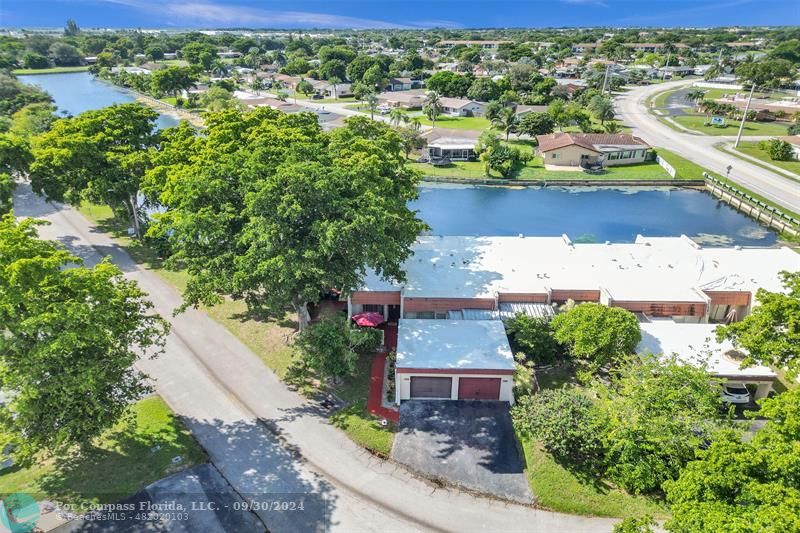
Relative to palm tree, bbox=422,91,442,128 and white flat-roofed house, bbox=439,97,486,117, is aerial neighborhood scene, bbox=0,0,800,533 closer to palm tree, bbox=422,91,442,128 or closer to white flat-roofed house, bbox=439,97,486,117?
palm tree, bbox=422,91,442,128

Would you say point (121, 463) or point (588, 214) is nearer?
point (121, 463)

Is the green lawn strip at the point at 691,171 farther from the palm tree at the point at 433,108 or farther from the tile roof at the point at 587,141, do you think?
the palm tree at the point at 433,108

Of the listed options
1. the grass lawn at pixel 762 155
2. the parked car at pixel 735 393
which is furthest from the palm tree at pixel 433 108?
the parked car at pixel 735 393

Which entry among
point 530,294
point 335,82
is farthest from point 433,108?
point 530,294

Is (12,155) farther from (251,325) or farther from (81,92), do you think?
(81,92)

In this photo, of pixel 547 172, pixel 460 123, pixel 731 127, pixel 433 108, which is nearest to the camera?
pixel 547 172

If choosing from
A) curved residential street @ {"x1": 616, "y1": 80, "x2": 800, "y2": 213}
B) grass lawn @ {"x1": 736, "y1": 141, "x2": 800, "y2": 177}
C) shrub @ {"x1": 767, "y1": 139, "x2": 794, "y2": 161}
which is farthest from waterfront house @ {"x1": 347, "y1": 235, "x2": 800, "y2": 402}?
Result: shrub @ {"x1": 767, "y1": 139, "x2": 794, "y2": 161}

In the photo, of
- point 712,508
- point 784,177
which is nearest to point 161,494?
point 712,508
